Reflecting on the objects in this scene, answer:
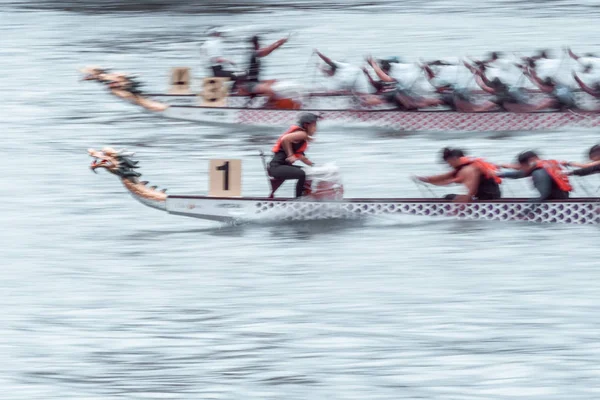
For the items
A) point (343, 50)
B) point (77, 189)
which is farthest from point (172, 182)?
point (343, 50)

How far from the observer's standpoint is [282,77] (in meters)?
35.2

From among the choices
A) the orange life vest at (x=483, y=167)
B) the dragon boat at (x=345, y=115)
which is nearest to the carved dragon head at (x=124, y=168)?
the orange life vest at (x=483, y=167)

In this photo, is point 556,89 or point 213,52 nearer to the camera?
point 556,89

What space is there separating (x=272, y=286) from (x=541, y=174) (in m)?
4.20

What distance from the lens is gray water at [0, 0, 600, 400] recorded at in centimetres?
1488

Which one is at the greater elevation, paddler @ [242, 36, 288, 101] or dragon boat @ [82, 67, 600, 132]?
paddler @ [242, 36, 288, 101]

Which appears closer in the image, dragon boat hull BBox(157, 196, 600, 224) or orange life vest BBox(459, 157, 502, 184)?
orange life vest BBox(459, 157, 502, 184)

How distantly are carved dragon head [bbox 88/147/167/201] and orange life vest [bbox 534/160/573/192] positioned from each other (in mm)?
5565

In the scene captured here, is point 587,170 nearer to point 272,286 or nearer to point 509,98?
point 272,286

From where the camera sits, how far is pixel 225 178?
18812 millimetres

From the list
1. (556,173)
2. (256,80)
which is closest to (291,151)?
(556,173)

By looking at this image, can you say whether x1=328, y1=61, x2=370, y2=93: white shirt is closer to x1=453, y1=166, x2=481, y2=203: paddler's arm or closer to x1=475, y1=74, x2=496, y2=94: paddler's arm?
x1=475, y1=74, x2=496, y2=94: paddler's arm

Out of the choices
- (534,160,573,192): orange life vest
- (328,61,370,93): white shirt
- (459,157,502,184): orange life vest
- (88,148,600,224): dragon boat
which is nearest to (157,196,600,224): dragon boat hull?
(88,148,600,224): dragon boat

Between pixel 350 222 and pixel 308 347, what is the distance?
416cm
